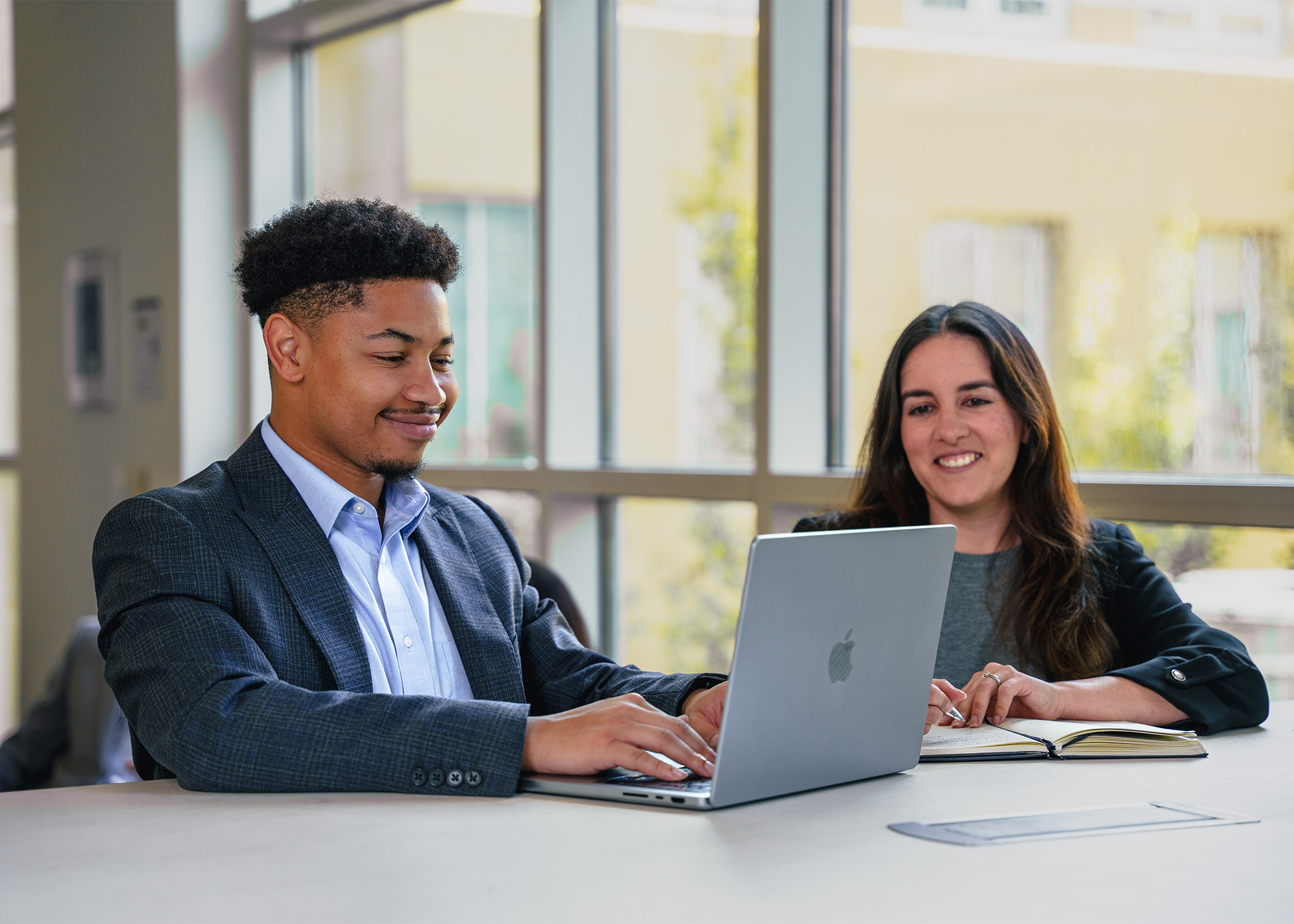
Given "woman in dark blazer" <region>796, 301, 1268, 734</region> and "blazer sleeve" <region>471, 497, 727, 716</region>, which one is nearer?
"blazer sleeve" <region>471, 497, 727, 716</region>

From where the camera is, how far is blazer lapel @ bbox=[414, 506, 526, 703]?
5.56 ft

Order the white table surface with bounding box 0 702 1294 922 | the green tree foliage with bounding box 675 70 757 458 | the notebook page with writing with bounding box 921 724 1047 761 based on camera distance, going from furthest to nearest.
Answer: the green tree foliage with bounding box 675 70 757 458 → the notebook page with writing with bounding box 921 724 1047 761 → the white table surface with bounding box 0 702 1294 922

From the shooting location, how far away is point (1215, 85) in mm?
2303

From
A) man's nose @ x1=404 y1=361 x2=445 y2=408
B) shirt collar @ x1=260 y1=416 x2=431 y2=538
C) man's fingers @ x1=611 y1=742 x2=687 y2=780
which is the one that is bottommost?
man's fingers @ x1=611 y1=742 x2=687 y2=780

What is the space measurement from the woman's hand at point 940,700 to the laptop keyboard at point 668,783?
0.41 metres

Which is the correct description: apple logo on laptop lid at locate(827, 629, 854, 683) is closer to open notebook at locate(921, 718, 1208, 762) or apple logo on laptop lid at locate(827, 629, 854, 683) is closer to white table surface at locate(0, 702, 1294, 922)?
white table surface at locate(0, 702, 1294, 922)

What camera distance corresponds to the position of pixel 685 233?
10.7 ft

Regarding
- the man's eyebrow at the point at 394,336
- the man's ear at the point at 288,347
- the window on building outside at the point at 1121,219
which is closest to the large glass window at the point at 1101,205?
the window on building outside at the point at 1121,219

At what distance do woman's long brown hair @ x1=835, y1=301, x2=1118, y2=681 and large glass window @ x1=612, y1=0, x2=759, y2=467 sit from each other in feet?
2.52

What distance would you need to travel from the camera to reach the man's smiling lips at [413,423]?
164 centimetres

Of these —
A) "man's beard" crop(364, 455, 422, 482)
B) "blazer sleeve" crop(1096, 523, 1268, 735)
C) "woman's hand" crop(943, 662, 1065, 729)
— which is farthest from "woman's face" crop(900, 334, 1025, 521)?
"man's beard" crop(364, 455, 422, 482)

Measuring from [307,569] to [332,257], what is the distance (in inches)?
15.7

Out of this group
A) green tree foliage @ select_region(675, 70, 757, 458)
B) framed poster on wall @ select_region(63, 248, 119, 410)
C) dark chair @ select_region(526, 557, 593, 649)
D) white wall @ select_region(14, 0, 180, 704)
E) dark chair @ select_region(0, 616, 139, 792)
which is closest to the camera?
dark chair @ select_region(526, 557, 593, 649)

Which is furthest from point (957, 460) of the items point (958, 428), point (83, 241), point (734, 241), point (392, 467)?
point (83, 241)
